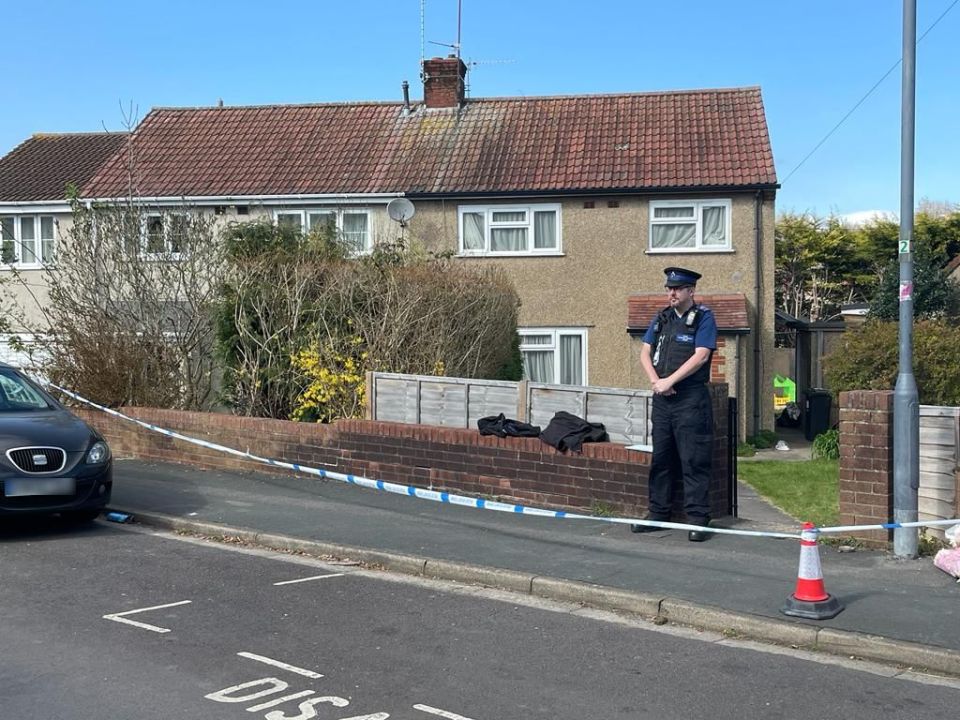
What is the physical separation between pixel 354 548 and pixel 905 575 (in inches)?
156

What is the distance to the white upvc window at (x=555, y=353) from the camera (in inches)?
787

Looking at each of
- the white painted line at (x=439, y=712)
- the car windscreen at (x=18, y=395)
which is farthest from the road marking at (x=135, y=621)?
the car windscreen at (x=18, y=395)

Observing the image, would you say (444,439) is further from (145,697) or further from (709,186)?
(709,186)

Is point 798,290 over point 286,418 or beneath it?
over

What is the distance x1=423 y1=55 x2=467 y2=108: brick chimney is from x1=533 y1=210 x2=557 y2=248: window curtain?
4.72 metres

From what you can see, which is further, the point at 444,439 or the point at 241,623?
the point at 444,439

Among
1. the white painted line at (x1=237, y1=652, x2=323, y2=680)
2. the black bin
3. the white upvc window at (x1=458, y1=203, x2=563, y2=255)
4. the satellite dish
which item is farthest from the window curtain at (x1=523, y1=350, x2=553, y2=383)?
the white painted line at (x1=237, y1=652, x2=323, y2=680)

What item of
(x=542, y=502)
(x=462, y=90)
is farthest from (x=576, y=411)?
(x=462, y=90)

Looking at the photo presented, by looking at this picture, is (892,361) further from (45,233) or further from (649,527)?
(45,233)

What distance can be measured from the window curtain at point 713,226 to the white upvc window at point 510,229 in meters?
2.74

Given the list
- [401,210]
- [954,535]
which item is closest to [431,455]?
[954,535]

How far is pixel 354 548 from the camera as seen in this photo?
811cm

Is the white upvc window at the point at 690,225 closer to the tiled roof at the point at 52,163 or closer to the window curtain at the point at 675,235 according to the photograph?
the window curtain at the point at 675,235

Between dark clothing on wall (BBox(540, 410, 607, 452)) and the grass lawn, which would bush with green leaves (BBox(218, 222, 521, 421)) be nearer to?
dark clothing on wall (BBox(540, 410, 607, 452))
